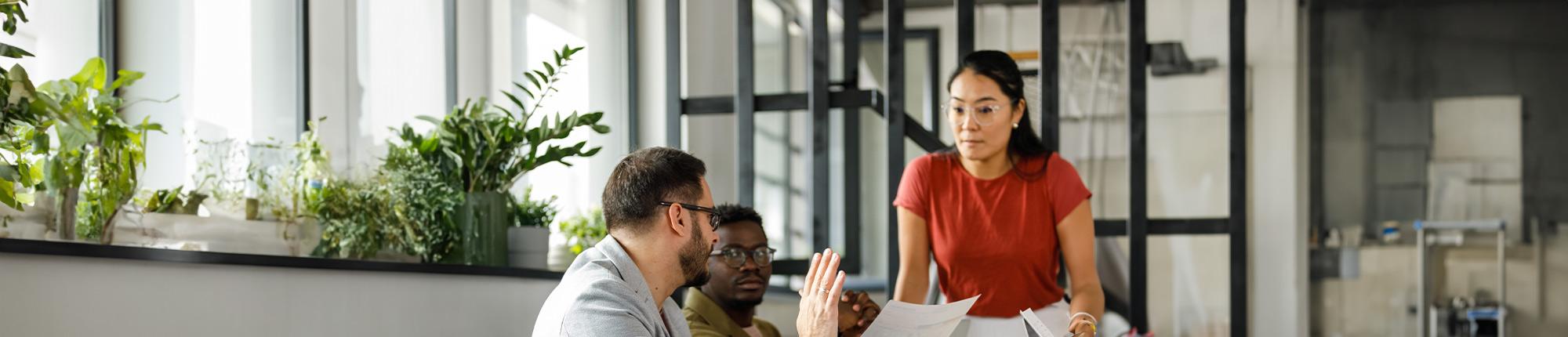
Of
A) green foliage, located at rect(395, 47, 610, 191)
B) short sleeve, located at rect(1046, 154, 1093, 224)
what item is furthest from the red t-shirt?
green foliage, located at rect(395, 47, 610, 191)

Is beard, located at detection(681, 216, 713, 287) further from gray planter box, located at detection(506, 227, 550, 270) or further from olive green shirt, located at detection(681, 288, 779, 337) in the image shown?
gray planter box, located at detection(506, 227, 550, 270)

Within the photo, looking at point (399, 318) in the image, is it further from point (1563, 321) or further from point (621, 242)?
point (1563, 321)

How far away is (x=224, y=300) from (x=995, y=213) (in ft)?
4.48

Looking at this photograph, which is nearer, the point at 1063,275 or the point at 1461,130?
the point at 1063,275

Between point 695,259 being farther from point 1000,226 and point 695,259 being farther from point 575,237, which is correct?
point 575,237

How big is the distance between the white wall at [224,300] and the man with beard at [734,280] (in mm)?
509

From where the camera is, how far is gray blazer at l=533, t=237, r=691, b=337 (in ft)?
4.84

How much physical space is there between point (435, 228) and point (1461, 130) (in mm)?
4520

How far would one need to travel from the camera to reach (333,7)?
3.07m

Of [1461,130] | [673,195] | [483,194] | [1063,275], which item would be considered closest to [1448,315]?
[1461,130]

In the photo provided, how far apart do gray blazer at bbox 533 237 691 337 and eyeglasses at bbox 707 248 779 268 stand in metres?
0.86

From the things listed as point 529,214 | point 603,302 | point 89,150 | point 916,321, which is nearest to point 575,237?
point 529,214

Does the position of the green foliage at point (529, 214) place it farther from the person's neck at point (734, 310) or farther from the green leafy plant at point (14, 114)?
the green leafy plant at point (14, 114)

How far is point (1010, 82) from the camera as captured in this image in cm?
238
